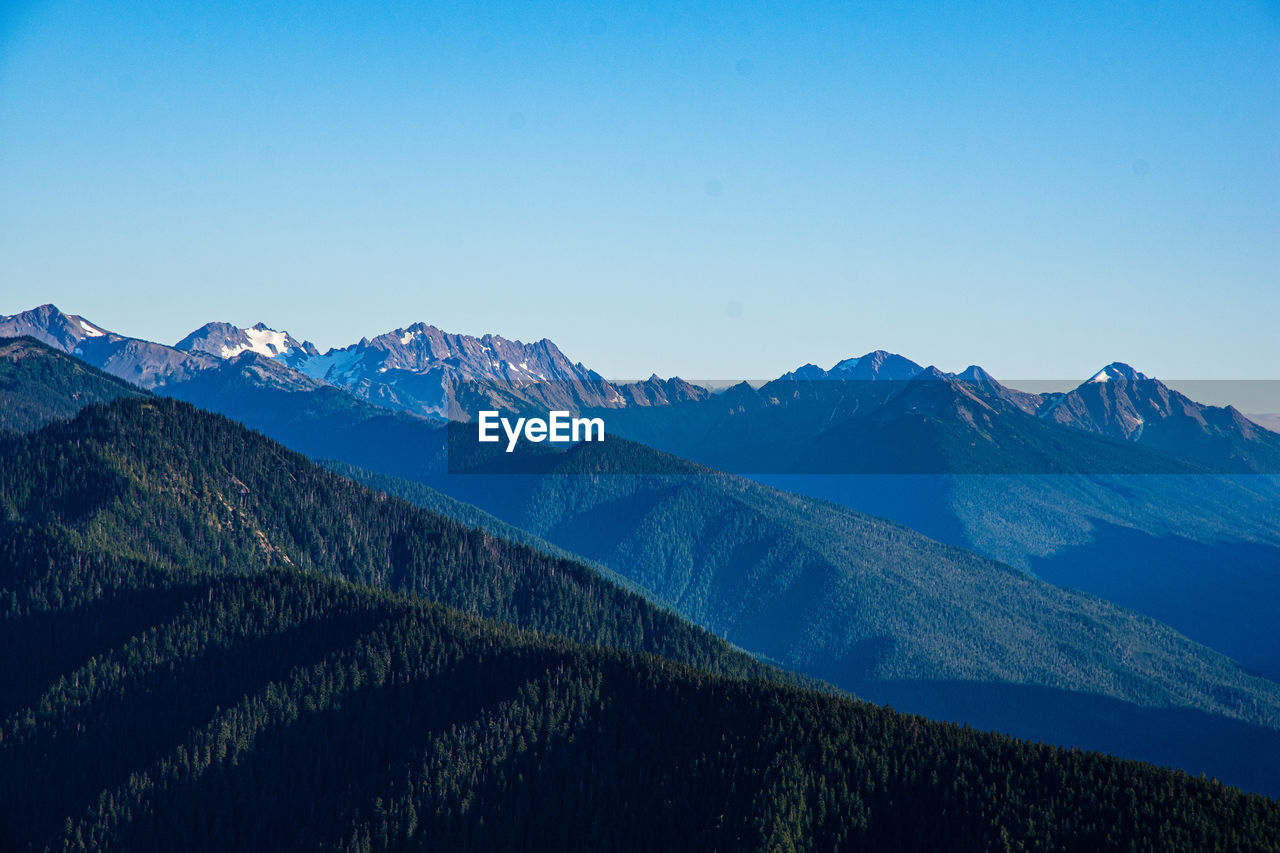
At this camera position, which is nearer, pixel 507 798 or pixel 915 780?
pixel 915 780

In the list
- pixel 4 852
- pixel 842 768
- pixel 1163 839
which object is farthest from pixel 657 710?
pixel 4 852

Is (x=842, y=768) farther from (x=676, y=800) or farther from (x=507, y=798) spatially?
(x=507, y=798)

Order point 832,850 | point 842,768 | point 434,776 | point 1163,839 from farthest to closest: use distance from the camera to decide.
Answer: point 434,776
point 842,768
point 832,850
point 1163,839

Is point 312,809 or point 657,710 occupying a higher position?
point 657,710

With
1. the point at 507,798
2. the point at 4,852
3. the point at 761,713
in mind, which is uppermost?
the point at 761,713

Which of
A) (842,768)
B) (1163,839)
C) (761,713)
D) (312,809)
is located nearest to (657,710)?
(761,713)

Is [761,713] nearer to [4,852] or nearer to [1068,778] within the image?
[1068,778]

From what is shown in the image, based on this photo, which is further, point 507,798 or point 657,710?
point 657,710

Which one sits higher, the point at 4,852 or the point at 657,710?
the point at 657,710

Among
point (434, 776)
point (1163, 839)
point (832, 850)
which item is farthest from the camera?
point (434, 776)
